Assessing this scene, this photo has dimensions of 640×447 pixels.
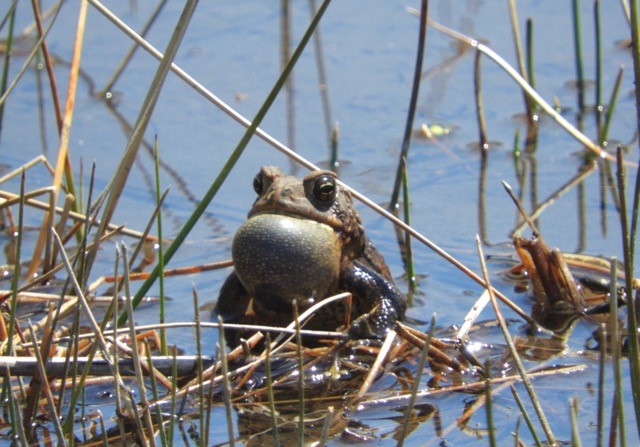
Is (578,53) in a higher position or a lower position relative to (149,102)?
higher

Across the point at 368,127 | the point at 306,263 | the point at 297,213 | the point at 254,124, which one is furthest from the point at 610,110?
the point at 254,124

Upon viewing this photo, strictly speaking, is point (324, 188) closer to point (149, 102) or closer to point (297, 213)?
point (297, 213)

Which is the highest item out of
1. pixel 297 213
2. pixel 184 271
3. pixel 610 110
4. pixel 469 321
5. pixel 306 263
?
pixel 610 110

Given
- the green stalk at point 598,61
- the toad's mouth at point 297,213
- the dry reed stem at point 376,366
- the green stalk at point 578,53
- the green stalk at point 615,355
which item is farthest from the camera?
the green stalk at point 578,53

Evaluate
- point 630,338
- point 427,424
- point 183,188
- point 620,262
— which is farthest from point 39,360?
point 183,188

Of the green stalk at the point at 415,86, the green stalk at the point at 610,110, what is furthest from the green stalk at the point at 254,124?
the green stalk at the point at 610,110

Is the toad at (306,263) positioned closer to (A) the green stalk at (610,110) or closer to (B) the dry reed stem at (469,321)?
(B) the dry reed stem at (469,321)

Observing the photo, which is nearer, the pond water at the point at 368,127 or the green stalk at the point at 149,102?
the green stalk at the point at 149,102

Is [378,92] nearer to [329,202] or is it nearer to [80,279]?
[329,202]
